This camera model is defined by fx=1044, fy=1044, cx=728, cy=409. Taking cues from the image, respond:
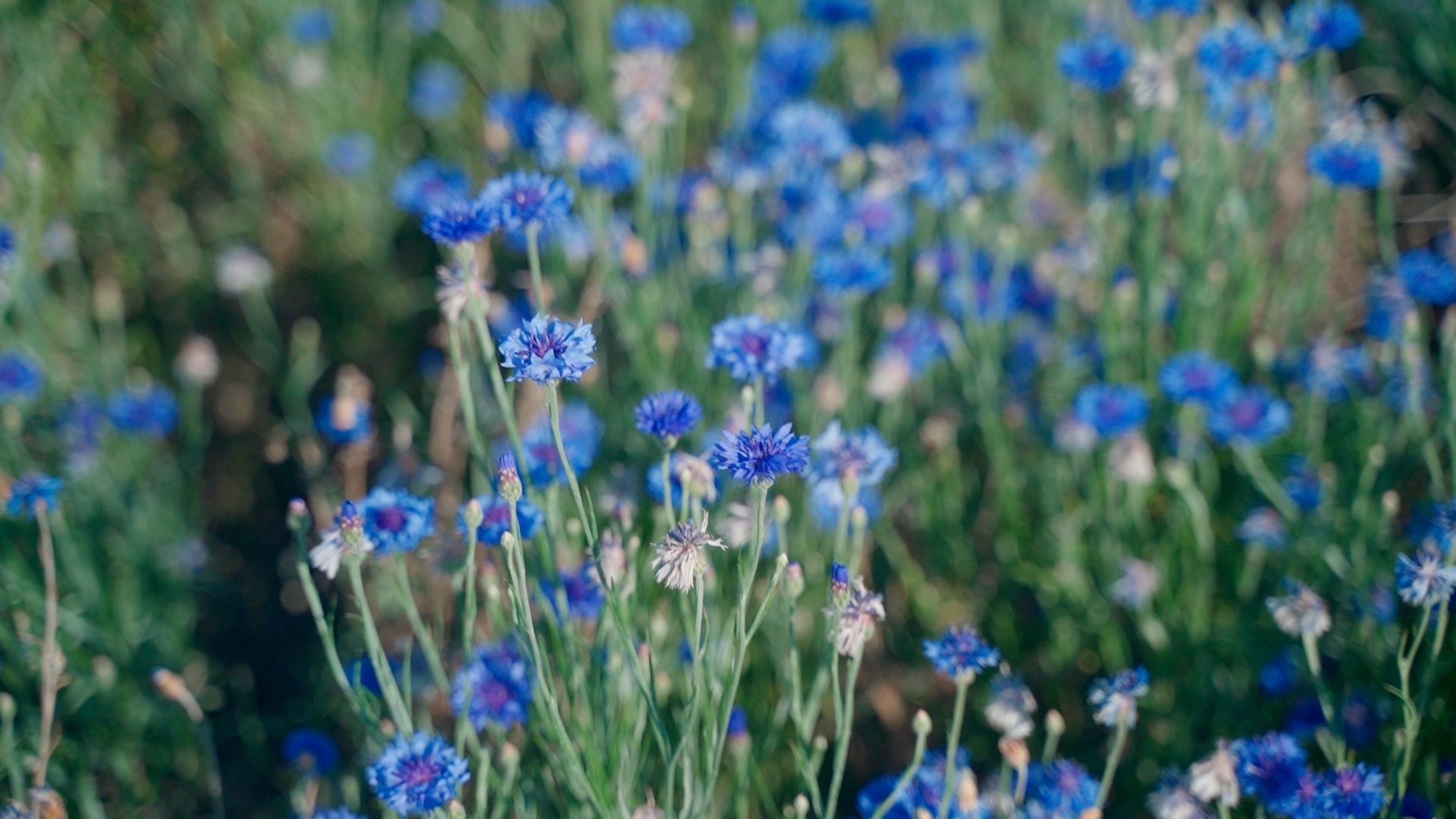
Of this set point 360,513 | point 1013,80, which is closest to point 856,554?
point 360,513

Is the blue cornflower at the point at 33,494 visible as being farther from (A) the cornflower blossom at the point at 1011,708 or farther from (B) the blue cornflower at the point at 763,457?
(A) the cornflower blossom at the point at 1011,708

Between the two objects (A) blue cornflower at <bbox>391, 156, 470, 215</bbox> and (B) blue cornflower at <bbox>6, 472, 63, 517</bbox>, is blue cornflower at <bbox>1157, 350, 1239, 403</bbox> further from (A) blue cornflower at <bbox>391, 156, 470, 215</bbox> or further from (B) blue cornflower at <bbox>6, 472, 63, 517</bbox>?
(B) blue cornflower at <bbox>6, 472, 63, 517</bbox>

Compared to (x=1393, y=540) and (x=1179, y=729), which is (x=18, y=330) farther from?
(x=1393, y=540)

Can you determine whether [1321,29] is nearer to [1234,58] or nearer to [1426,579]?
[1234,58]

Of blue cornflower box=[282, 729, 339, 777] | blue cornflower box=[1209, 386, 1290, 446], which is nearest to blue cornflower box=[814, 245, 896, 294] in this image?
blue cornflower box=[1209, 386, 1290, 446]

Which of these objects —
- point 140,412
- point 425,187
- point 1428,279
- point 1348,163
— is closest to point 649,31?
point 425,187

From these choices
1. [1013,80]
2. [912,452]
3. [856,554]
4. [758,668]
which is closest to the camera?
[856,554]
